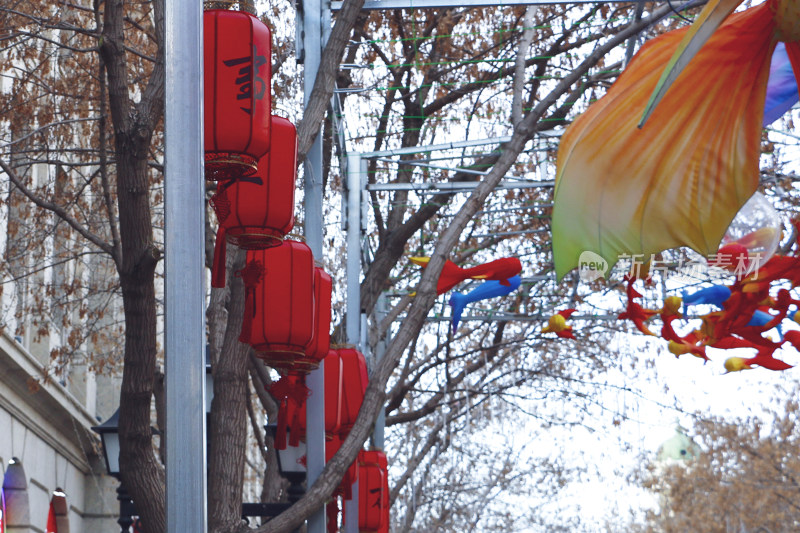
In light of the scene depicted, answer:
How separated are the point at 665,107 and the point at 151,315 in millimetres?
3005

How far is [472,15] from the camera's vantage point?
16.8m

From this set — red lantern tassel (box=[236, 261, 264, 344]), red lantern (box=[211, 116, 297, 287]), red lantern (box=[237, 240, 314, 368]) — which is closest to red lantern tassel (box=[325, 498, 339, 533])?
red lantern (box=[237, 240, 314, 368])

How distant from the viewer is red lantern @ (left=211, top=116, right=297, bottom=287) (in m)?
7.45

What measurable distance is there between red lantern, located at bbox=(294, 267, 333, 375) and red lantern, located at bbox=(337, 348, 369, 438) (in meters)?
1.48

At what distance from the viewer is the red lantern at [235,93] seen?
648cm

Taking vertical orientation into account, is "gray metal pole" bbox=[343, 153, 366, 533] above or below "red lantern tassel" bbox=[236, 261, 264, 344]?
above

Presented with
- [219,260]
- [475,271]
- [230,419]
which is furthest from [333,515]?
[219,260]

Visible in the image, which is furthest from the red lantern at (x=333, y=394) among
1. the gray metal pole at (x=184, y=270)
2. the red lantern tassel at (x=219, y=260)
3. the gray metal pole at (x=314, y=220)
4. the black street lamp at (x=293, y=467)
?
the gray metal pole at (x=184, y=270)

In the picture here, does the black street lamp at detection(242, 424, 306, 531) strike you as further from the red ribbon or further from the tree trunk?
the tree trunk

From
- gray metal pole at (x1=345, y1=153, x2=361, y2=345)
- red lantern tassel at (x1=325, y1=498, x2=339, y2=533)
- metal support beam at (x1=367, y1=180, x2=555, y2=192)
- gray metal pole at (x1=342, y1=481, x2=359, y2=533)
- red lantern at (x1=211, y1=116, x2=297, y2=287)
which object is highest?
metal support beam at (x1=367, y1=180, x2=555, y2=192)

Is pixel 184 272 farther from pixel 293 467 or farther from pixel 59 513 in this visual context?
pixel 59 513

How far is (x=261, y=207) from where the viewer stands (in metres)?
7.47

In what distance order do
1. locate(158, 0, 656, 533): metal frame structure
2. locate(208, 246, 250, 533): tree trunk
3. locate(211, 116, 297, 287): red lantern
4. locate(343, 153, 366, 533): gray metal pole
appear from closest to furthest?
locate(158, 0, 656, 533): metal frame structure < locate(211, 116, 297, 287): red lantern < locate(208, 246, 250, 533): tree trunk < locate(343, 153, 366, 533): gray metal pole

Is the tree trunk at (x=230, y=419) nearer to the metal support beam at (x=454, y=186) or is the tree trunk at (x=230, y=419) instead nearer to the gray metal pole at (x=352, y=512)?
the gray metal pole at (x=352, y=512)
